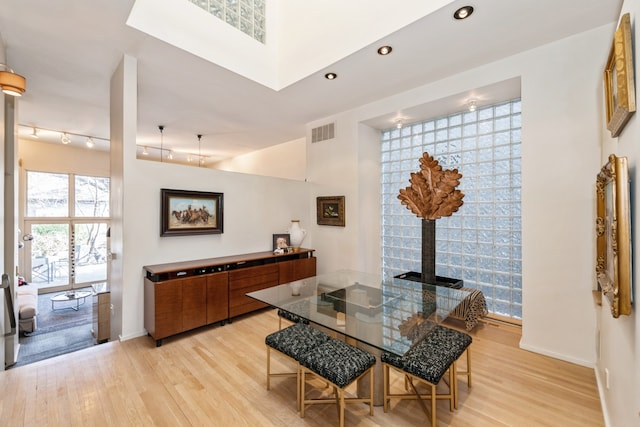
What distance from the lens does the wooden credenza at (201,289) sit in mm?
2887

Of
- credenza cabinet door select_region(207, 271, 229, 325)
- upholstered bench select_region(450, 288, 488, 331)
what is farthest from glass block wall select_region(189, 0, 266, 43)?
upholstered bench select_region(450, 288, 488, 331)

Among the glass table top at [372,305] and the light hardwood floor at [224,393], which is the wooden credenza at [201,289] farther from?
the glass table top at [372,305]

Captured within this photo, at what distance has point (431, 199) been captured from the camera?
2779 millimetres

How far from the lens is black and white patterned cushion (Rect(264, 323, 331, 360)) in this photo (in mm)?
1939

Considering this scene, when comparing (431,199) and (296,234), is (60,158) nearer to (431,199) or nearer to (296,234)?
(296,234)

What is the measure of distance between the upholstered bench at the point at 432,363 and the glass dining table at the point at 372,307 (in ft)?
0.46

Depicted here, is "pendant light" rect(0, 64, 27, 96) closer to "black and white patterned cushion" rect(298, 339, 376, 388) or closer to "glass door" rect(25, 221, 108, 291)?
"black and white patterned cushion" rect(298, 339, 376, 388)

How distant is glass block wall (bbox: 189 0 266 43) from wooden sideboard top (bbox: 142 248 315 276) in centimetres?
286

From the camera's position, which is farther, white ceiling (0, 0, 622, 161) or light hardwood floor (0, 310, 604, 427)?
white ceiling (0, 0, 622, 161)

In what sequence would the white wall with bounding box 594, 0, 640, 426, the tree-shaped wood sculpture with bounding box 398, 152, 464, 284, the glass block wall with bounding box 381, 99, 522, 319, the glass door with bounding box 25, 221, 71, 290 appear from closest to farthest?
the white wall with bounding box 594, 0, 640, 426, the tree-shaped wood sculpture with bounding box 398, 152, 464, 284, the glass block wall with bounding box 381, 99, 522, 319, the glass door with bounding box 25, 221, 71, 290

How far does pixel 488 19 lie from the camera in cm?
236

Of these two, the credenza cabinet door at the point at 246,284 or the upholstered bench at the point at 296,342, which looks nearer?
the upholstered bench at the point at 296,342

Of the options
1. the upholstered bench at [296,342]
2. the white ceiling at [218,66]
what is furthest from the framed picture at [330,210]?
the upholstered bench at [296,342]

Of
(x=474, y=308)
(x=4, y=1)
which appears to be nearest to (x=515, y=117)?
(x=474, y=308)
